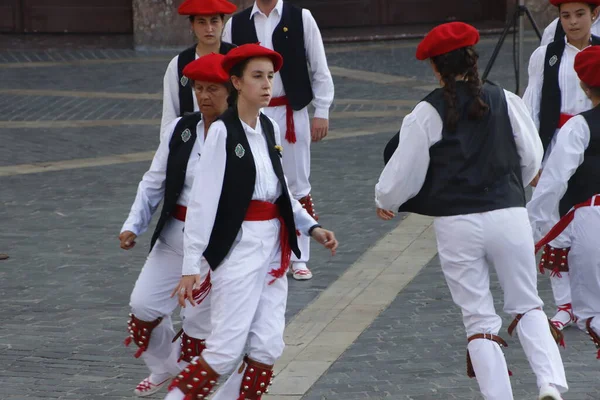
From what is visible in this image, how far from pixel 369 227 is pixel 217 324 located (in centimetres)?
426

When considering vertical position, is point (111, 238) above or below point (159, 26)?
above

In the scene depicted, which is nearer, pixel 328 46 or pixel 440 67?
pixel 440 67

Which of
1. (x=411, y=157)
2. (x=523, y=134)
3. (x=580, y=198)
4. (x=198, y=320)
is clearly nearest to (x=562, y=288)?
(x=580, y=198)

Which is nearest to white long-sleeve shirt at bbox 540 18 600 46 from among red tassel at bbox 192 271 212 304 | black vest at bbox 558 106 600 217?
black vest at bbox 558 106 600 217

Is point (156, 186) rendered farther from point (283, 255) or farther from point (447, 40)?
point (447, 40)

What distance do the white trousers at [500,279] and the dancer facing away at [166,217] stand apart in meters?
1.19

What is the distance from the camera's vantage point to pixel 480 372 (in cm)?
524

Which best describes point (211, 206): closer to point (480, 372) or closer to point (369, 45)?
point (480, 372)

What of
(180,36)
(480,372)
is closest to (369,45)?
(180,36)

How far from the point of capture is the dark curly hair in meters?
5.12

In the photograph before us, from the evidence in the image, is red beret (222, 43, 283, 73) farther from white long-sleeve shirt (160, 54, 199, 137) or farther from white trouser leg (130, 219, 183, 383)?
white long-sleeve shirt (160, 54, 199, 137)

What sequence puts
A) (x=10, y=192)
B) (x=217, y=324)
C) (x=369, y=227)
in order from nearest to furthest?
(x=217, y=324) < (x=369, y=227) < (x=10, y=192)

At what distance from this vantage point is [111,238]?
29.6ft

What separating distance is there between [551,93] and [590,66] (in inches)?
52.6
